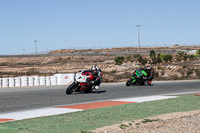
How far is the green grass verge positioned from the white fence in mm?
16101

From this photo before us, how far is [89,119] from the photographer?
10406 mm

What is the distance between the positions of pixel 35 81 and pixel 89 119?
61.9 ft

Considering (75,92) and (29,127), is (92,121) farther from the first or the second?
(75,92)

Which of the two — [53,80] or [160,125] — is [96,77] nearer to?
[53,80]

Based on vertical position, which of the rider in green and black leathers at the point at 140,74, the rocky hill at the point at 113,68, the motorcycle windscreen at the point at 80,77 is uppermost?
the motorcycle windscreen at the point at 80,77

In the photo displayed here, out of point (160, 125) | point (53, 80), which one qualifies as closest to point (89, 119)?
point (160, 125)

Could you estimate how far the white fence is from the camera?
91.7ft

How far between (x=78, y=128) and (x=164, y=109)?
4474 mm

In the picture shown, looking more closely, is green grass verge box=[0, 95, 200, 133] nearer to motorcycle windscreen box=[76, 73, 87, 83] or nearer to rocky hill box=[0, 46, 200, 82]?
motorcycle windscreen box=[76, 73, 87, 83]

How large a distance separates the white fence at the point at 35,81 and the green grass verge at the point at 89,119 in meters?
16.1

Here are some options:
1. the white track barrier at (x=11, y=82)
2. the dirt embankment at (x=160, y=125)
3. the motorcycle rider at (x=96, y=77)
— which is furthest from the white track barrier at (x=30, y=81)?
the dirt embankment at (x=160, y=125)

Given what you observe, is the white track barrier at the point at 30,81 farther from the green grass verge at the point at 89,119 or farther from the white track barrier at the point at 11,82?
the green grass verge at the point at 89,119

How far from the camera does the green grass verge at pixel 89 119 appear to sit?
8.86 meters

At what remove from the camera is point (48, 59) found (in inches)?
4555
